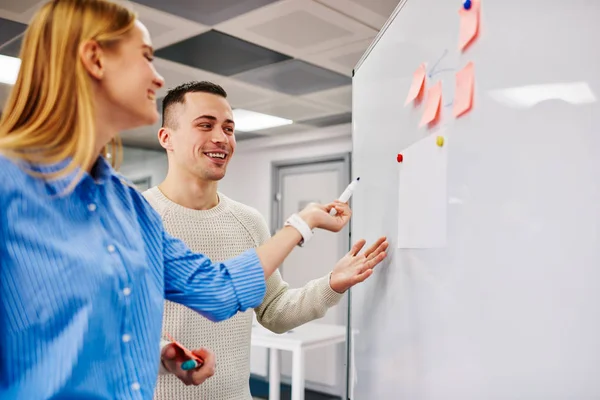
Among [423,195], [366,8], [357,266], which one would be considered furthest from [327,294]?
[366,8]

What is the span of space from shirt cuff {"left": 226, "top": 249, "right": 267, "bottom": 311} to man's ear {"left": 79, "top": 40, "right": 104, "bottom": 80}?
375 mm

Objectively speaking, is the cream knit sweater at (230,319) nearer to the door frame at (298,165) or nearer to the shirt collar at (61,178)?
the shirt collar at (61,178)

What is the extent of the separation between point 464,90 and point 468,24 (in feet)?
0.30

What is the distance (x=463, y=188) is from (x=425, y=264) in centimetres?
18

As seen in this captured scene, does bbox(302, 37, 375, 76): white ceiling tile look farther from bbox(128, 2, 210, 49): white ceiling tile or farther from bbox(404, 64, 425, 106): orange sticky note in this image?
bbox(404, 64, 425, 106): orange sticky note

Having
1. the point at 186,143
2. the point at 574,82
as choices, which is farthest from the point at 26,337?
the point at 186,143

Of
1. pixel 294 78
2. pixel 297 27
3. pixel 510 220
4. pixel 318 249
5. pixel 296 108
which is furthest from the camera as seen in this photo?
pixel 318 249

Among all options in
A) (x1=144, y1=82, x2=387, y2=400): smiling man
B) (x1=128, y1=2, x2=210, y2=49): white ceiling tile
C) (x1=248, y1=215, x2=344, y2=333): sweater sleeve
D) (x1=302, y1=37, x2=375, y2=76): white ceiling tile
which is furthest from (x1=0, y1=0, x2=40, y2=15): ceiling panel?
(x1=248, y1=215, x2=344, y2=333): sweater sleeve

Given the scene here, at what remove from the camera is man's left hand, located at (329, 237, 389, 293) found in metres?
1.07

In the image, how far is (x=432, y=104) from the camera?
85cm

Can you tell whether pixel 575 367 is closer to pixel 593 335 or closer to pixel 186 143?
pixel 593 335

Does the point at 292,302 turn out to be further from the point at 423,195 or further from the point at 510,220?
the point at 510,220

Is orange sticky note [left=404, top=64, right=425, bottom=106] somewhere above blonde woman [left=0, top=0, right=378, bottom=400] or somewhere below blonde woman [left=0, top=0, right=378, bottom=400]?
above

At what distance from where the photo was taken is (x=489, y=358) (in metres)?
0.64
